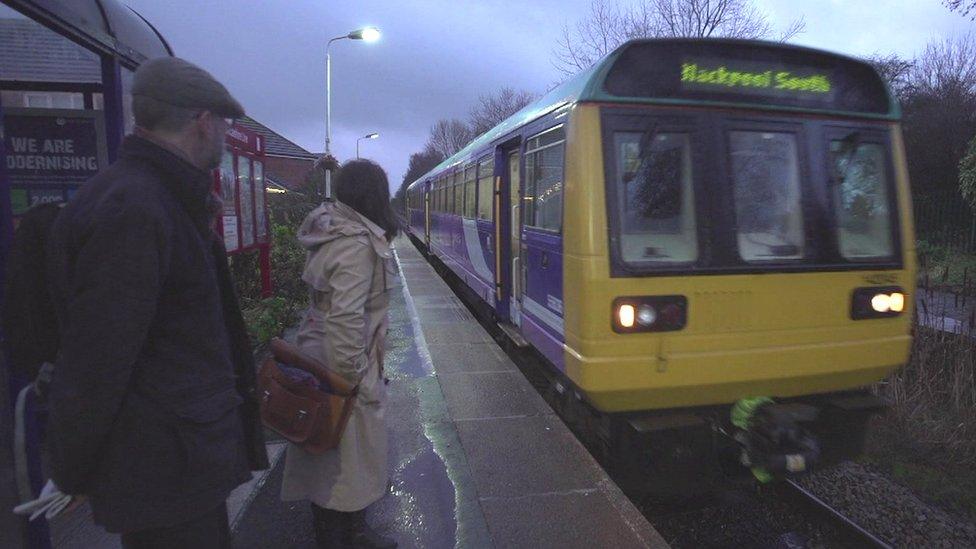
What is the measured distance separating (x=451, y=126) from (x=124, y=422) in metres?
79.3

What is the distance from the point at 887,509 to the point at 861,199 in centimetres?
212

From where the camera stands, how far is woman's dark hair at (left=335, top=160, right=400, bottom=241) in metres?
2.77

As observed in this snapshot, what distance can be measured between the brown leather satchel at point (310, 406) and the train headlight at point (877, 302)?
3.14 m

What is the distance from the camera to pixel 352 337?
2.55m

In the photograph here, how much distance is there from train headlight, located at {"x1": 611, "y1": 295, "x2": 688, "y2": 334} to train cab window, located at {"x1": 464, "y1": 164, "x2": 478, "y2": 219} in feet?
17.4

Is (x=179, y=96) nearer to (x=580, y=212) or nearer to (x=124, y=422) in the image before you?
(x=124, y=422)

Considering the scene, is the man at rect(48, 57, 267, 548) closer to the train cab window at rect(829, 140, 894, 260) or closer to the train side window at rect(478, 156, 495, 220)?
the train cab window at rect(829, 140, 894, 260)

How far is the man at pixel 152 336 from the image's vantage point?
4.55ft

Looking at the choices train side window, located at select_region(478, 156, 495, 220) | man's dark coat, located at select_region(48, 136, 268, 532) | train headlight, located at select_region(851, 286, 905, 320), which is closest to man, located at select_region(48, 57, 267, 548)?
man's dark coat, located at select_region(48, 136, 268, 532)

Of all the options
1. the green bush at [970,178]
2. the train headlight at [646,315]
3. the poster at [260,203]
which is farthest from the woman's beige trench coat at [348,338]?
the green bush at [970,178]

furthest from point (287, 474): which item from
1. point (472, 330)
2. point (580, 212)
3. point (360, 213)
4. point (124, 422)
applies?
point (472, 330)

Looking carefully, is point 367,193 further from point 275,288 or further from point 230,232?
point 275,288

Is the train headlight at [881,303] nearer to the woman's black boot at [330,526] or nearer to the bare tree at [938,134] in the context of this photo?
the woman's black boot at [330,526]

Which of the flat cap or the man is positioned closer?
the man
